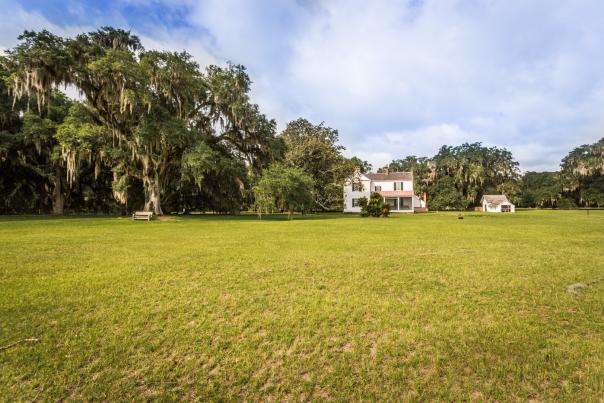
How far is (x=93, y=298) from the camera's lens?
4.96 metres

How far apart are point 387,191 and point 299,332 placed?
4942 cm

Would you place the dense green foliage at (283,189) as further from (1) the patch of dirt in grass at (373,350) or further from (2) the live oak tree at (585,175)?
(2) the live oak tree at (585,175)

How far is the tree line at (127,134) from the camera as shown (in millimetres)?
21422

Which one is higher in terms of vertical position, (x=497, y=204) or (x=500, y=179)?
(x=500, y=179)

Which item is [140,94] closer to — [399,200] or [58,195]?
[58,195]

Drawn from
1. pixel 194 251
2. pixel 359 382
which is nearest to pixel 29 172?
pixel 194 251

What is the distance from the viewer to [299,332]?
3852mm

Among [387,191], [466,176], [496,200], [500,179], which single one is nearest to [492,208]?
[496,200]

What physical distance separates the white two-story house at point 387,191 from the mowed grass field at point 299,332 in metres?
42.2

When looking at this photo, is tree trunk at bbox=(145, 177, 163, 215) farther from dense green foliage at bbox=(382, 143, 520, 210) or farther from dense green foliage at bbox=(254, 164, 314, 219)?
dense green foliage at bbox=(382, 143, 520, 210)

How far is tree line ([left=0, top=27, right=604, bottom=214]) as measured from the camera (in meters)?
21.4

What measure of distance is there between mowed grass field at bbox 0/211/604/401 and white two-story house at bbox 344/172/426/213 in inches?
1662

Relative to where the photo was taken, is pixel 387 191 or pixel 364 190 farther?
pixel 387 191

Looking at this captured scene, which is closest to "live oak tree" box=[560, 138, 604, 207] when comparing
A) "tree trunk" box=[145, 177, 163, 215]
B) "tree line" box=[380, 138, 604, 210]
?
"tree line" box=[380, 138, 604, 210]
